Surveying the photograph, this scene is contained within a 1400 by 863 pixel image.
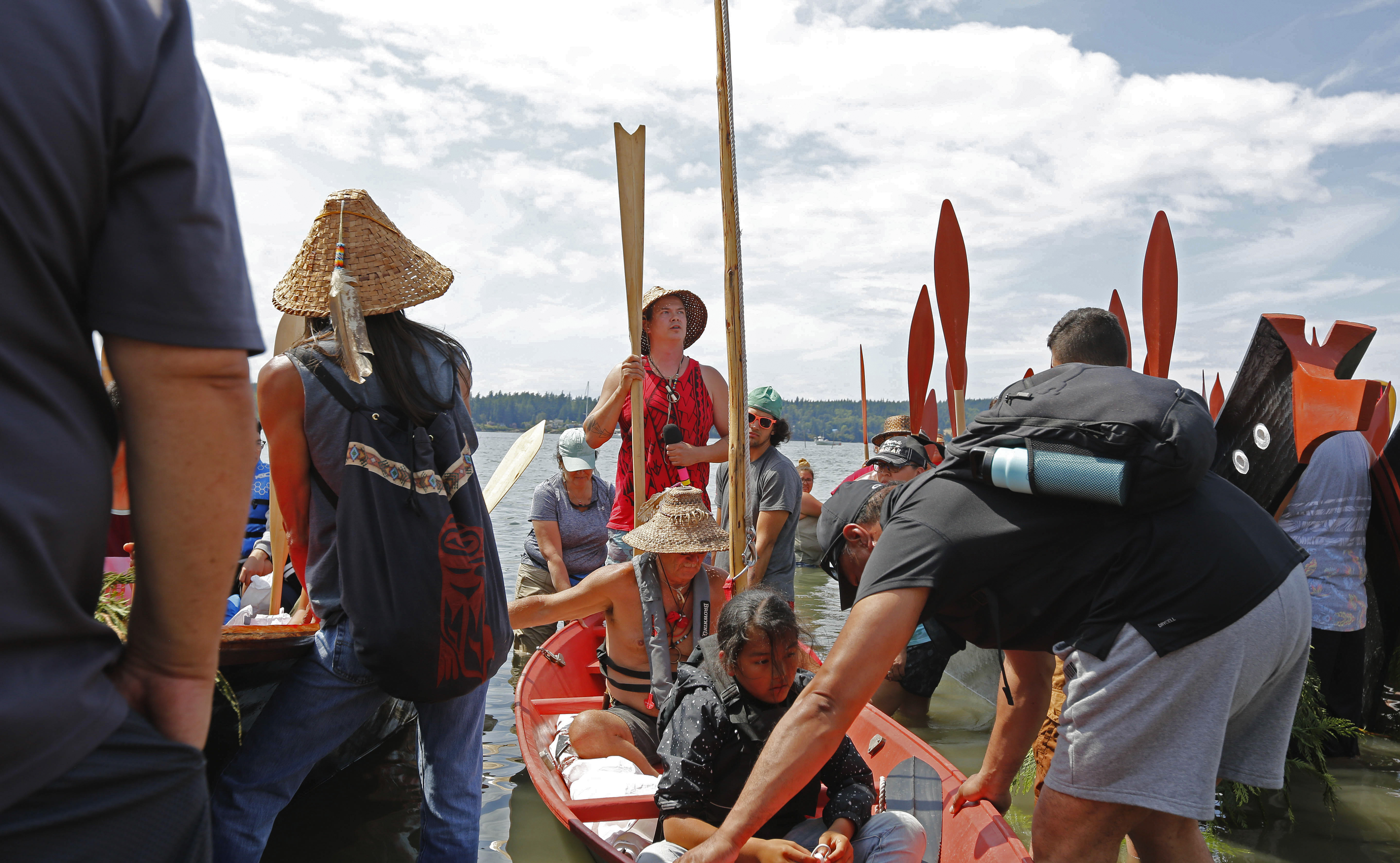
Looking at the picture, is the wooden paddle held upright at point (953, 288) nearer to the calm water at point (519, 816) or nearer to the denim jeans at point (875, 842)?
the calm water at point (519, 816)

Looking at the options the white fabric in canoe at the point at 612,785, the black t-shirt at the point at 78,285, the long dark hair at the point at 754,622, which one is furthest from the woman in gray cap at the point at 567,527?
the black t-shirt at the point at 78,285

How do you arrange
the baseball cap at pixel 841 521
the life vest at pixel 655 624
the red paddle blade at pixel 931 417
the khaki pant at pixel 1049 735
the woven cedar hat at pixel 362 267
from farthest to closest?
1. the red paddle blade at pixel 931 417
2. the life vest at pixel 655 624
3. the baseball cap at pixel 841 521
4. the khaki pant at pixel 1049 735
5. the woven cedar hat at pixel 362 267

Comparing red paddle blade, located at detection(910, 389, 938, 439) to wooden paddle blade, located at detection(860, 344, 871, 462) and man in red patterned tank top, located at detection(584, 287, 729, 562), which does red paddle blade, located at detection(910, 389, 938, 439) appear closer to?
wooden paddle blade, located at detection(860, 344, 871, 462)

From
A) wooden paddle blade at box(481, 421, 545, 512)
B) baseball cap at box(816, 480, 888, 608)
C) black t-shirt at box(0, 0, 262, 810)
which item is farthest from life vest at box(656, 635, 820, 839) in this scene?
wooden paddle blade at box(481, 421, 545, 512)

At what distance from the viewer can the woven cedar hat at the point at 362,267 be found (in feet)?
6.64

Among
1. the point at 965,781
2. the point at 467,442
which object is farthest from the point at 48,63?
the point at 965,781

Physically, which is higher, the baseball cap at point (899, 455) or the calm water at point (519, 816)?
the baseball cap at point (899, 455)

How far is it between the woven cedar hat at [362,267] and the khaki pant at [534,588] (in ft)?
14.4

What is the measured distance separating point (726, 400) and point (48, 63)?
13.5ft

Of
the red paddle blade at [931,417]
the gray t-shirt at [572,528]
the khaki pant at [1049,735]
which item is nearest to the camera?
the khaki pant at [1049,735]

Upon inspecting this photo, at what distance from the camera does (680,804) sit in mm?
2734

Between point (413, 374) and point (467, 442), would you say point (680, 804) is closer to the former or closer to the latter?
point (467, 442)

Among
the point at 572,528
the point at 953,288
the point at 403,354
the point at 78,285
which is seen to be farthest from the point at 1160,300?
the point at 78,285

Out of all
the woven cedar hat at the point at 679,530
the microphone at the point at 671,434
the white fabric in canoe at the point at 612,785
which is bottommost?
the white fabric in canoe at the point at 612,785
